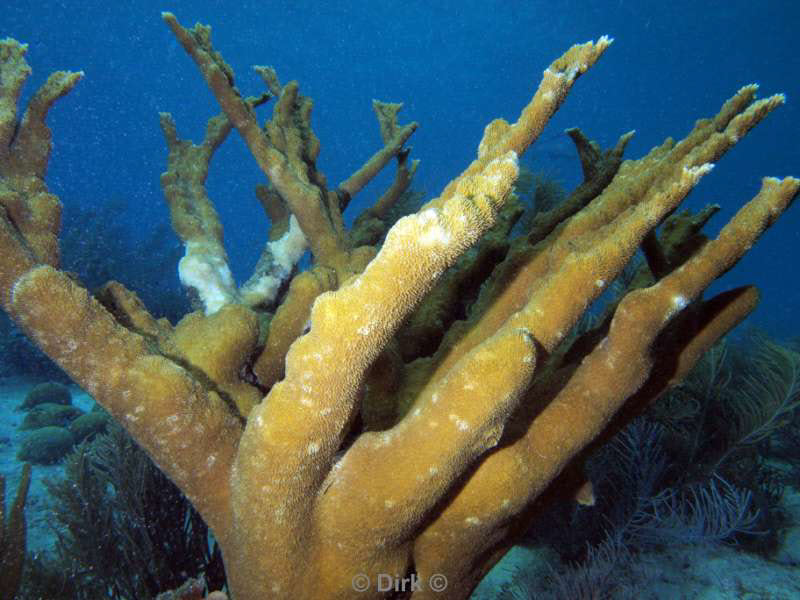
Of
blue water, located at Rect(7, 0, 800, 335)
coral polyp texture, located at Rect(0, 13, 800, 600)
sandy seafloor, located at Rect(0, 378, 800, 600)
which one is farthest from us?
blue water, located at Rect(7, 0, 800, 335)

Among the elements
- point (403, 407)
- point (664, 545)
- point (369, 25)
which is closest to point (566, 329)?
point (403, 407)

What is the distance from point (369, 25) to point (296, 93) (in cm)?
10001

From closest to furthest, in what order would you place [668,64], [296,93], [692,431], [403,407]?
[403,407] → [296,93] → [692,431] → [668,64]

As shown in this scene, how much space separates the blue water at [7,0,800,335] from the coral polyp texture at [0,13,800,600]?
132 feet

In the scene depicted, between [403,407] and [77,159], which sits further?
[77,159]

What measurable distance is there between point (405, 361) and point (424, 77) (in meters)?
110

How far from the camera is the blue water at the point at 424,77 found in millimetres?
58294

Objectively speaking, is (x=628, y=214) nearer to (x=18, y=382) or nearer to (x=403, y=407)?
(x=403, y=407)

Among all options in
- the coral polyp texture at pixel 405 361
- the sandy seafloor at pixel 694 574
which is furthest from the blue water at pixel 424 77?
the coral polyp texture at pixel 405 361

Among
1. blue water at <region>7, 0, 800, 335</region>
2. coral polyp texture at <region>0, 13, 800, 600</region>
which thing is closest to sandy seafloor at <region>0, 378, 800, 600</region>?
coral polyp texture at <region>0, 13, 800, 600</region>

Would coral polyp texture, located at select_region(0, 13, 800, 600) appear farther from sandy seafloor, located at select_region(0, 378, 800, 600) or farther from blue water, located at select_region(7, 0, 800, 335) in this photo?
blue water, located at select_region(7, 0, 800, 335)

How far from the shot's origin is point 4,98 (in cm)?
182

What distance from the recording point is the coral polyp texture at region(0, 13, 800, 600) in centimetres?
126

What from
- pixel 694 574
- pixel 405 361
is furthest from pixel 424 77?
pixel 405 361
